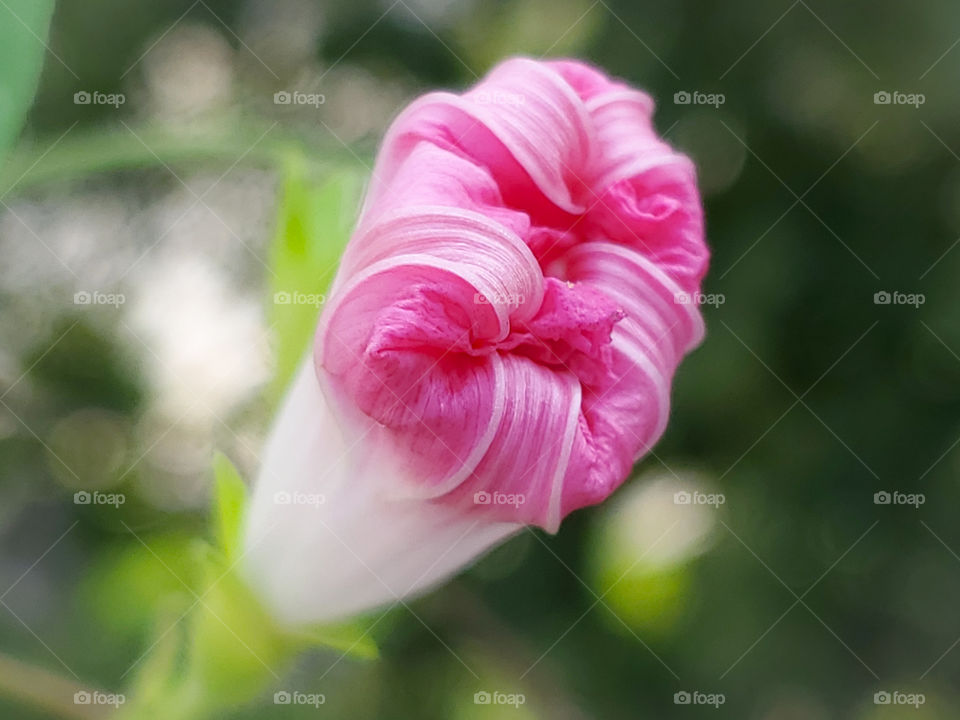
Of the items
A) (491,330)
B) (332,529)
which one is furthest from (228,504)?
(491,330)

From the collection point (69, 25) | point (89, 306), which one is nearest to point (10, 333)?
point (89, 306)

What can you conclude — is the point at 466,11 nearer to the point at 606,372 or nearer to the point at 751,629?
the point at 606,372

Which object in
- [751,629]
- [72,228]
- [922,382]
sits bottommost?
[751,629]

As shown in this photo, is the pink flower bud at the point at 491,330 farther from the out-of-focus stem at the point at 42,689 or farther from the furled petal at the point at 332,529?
the out-of-focus stem at the point at 42,689

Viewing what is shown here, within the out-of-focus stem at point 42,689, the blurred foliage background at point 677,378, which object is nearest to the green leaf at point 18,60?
the blurred foliage background at point 677,378

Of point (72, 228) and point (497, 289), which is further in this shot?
point (72, 228)

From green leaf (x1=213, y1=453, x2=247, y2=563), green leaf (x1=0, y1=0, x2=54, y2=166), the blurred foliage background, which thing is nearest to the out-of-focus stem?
the blurred foliage background
